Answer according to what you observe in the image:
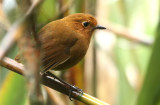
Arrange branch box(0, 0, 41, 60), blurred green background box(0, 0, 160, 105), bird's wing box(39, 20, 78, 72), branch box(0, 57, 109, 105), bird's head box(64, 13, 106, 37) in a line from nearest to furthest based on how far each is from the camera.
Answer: branch box(0, 0, 41, 60)
branch box(0, 57, 109, 105)
blurred green background box(0, 0, 160, 105)
bird's wing box(39, 20, 78, 72)
bird's head box(64, 13, 106, 37)

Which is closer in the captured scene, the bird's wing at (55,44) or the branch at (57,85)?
the branch at (57,85)

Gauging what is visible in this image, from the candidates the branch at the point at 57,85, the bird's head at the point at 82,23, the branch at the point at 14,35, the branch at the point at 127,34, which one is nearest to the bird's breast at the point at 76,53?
the bird's head at the point at 82,23

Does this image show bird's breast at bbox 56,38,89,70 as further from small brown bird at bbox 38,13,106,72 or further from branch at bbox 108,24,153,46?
branch at bbox 108,24,153,46

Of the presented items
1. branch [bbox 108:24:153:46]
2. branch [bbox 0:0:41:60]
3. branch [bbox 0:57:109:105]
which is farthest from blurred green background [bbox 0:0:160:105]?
branch [bbox 0:0:41:60]

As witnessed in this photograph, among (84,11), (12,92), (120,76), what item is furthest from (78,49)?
(12,92)

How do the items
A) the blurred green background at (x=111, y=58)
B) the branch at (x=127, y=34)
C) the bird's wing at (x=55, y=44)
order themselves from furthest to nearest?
the branch at (x=127, y=34) → the bird's wing at (x=55, y=44) → the blurred green background at (x=111, y=58)

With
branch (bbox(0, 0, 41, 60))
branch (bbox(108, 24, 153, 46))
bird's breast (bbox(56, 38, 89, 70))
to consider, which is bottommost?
branch (bbox(108, 24, 153, 46))

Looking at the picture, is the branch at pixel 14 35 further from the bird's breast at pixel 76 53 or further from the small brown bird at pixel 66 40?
the bird's breast at pixel 76 53

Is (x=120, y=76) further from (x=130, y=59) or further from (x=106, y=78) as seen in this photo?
(x=130, y=59)
